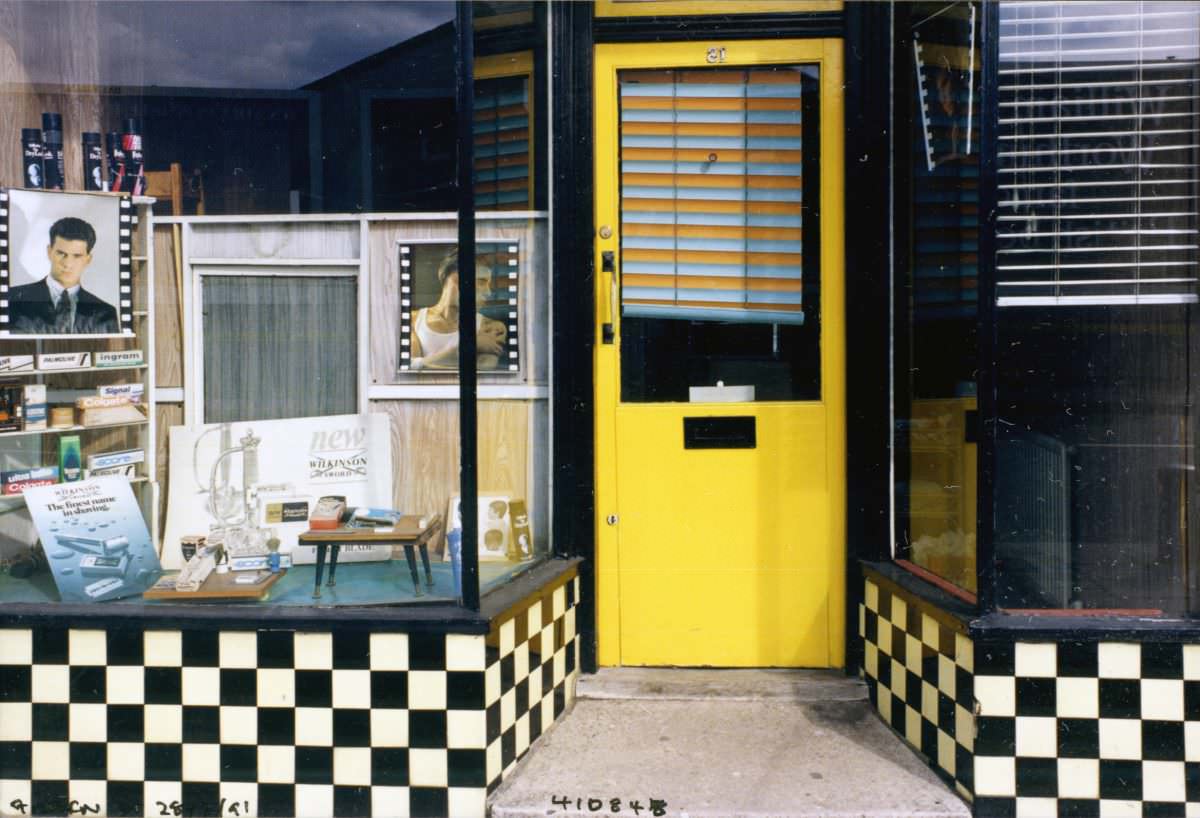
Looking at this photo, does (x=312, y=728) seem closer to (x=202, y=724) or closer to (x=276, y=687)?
(x=276, y=687)

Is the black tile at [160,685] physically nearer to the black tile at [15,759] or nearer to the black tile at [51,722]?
the black tile at [51,722]

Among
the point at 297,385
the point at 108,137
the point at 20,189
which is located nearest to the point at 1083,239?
the point at 297,385

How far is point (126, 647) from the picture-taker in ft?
11.1

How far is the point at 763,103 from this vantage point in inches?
159

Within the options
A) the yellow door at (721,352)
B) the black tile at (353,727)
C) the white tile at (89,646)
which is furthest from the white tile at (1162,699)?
the white tile at (89,646)

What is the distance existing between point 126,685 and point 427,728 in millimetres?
977

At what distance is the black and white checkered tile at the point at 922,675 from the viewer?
330 cm

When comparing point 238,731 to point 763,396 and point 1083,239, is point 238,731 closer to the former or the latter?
point 763,396

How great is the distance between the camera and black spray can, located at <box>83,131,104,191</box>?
3.68 m

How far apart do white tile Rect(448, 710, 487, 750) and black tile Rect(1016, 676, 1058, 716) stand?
1.63 m

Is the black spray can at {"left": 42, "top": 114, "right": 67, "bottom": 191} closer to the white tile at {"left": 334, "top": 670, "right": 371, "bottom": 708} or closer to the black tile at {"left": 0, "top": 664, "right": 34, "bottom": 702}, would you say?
the black tile at {"left": 0, "top": 664, "right": 34, "bottom": 702}

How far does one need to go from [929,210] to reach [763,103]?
2.50 feet

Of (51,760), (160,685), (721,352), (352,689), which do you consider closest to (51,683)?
(51,760)

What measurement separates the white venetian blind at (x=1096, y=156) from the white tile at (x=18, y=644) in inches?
128
